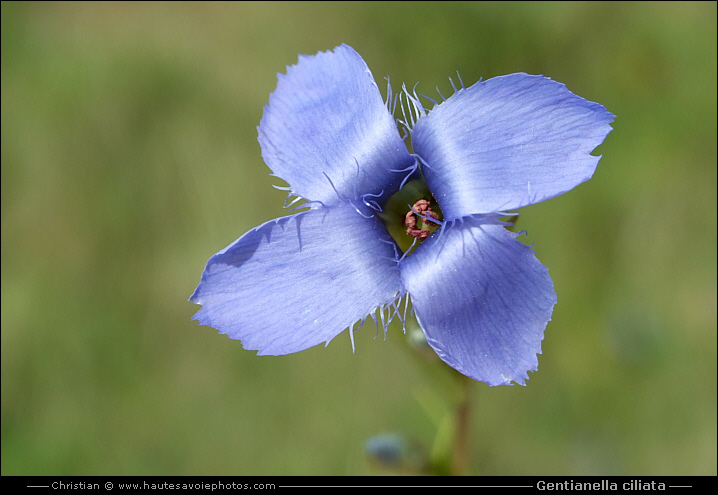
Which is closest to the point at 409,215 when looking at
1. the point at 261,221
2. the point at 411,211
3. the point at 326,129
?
the point at 411,211

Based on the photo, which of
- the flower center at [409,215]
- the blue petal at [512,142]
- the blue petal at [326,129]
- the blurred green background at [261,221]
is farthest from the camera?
the blurred green background at [261,221]

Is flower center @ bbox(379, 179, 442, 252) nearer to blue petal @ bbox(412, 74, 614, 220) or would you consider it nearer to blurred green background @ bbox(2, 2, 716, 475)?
blue petal @ bbox(412, 74, 614, 220)

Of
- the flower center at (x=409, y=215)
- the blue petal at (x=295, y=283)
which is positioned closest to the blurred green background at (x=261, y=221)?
the flower center at (x=409, y=215)

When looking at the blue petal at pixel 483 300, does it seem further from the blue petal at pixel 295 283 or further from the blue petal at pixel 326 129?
the blue petal at pixel 326 129

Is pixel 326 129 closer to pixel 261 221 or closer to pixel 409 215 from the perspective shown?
pixel 409 215
